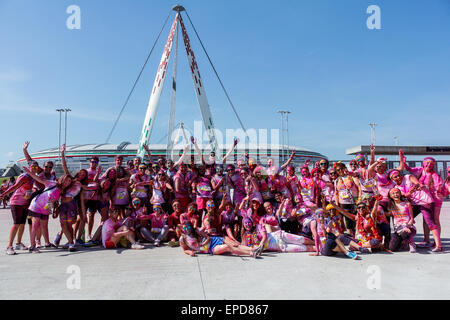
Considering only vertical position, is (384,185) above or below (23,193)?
above

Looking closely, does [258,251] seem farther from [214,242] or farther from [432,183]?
[432,183]

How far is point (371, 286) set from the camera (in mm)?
3352

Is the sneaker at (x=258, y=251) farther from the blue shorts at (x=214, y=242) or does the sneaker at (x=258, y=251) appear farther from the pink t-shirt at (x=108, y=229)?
the pink t-shirt at (x=108, y=229)

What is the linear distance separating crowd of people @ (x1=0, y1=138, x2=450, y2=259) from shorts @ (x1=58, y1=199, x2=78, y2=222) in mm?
18

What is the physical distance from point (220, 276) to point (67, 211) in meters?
3.54

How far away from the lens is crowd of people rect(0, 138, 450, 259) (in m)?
5.14

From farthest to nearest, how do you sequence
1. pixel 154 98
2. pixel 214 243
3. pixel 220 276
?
1. pixel 154 98
2. pixel 214 243
3. pixel 220 276

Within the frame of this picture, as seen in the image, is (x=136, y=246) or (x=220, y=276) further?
(x=136, y=246)

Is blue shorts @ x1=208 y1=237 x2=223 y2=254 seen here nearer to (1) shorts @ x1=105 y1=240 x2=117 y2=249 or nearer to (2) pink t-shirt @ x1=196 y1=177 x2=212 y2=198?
(2) pink t-shirt @ x1=196 y1=177 x2=212 y2=198

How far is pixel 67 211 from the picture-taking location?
18.2ft

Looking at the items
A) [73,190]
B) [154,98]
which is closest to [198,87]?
[154,98]
